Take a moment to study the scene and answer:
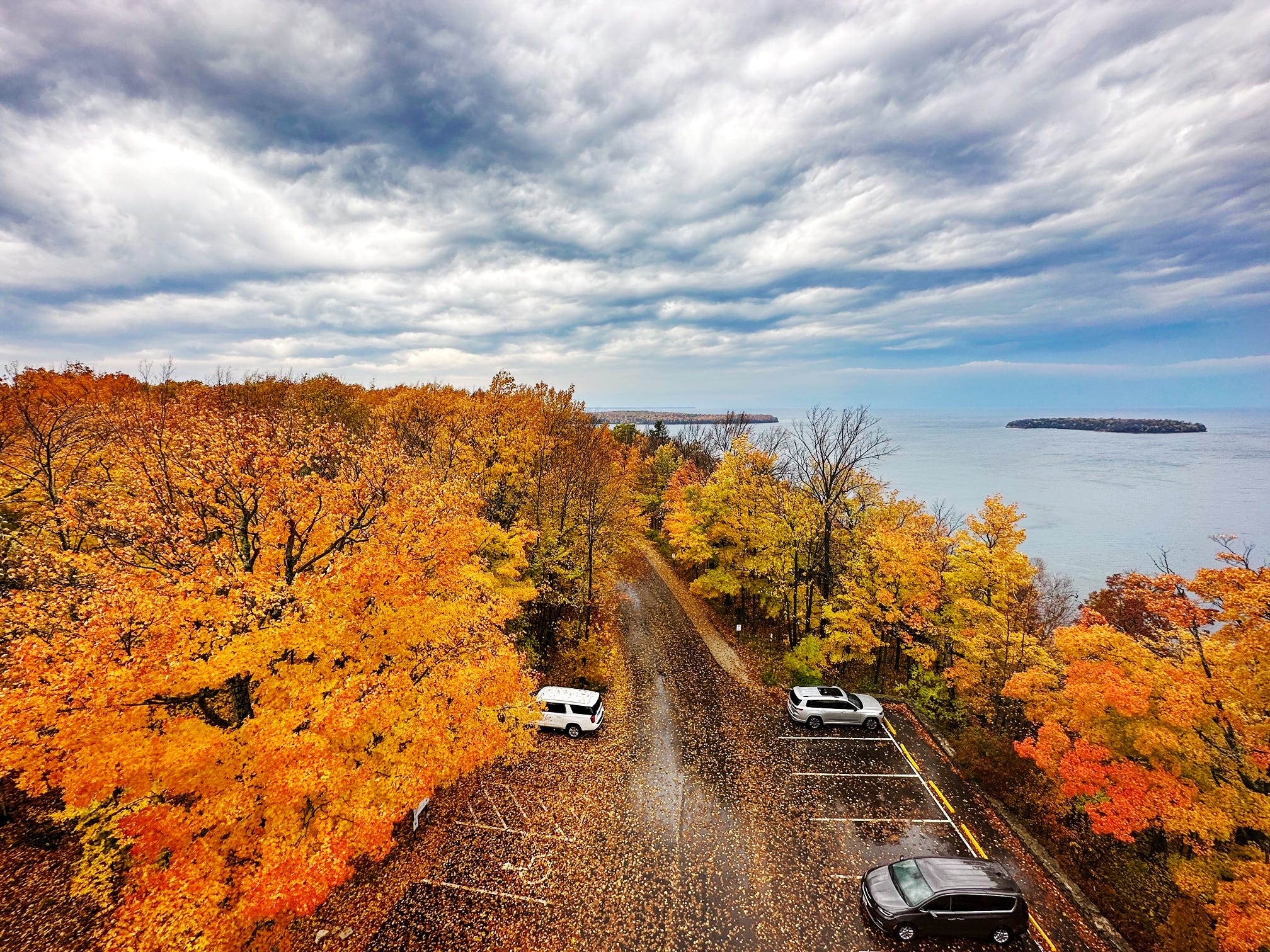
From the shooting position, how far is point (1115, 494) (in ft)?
291

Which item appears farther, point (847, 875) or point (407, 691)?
point (847, 875)

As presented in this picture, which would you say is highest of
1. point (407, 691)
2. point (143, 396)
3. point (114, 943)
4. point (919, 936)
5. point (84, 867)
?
point (143, 396)

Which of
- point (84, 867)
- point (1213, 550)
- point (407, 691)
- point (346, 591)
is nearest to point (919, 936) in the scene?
point (407, 691)

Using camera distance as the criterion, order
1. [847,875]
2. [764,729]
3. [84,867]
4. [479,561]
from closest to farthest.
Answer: [84,867]
[847,875]
[479,561]
[764,729]

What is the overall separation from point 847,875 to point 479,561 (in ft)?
52.4

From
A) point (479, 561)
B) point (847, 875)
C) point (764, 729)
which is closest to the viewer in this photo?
point (847, 875)

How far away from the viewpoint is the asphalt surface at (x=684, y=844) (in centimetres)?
1236

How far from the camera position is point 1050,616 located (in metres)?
35.3

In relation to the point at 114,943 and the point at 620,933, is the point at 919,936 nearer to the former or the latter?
the point at 620,933

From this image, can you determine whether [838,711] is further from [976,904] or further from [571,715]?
[571,715]

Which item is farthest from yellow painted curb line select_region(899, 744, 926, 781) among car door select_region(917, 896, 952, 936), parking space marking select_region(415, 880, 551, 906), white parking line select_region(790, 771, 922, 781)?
parking space marking select_region(415, 880, 551, 906)

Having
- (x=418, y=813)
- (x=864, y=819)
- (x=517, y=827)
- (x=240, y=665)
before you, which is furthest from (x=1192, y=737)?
(x=240, y=665)

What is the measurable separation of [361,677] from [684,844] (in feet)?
37.1

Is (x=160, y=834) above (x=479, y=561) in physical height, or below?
below
